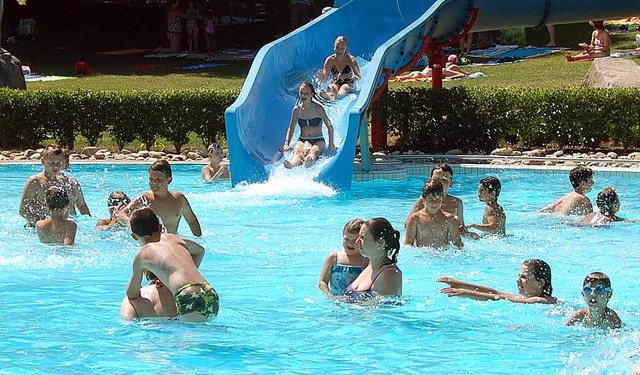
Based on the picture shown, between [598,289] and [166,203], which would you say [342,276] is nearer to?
[598,289]

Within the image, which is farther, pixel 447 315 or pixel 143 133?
pixel 143 133

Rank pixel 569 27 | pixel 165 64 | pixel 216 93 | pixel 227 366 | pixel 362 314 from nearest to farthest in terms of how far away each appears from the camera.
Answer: pixel 227 366 → pixel 362 314 → pixel 216 93 → pixel 165 64 → pixel 569 27

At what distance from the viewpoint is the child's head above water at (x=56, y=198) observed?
966cm

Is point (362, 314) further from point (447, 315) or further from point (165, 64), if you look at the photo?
point (165, 64)

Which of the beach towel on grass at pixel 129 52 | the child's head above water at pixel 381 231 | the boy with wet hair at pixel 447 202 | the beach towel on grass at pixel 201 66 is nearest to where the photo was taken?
the child's head above water at pixel 381 231

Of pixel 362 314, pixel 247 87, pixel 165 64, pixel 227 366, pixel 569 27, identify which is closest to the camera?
pixel 227 366

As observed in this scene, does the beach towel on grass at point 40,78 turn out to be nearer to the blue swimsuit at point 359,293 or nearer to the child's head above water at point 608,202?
the child's head above water at point 608,202

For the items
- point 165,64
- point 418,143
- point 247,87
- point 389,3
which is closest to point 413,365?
point 247,87

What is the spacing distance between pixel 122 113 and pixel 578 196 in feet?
27.6

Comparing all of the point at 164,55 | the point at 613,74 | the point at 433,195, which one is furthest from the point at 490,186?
the point at 164,55

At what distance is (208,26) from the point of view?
2711 centimetres

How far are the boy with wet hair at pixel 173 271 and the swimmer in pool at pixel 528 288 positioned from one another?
5.60ft

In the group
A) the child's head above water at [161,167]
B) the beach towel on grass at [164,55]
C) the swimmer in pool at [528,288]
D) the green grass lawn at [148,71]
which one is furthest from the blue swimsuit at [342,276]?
the beach towel on grass at [164,55]

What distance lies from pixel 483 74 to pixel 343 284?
15.7 meters
